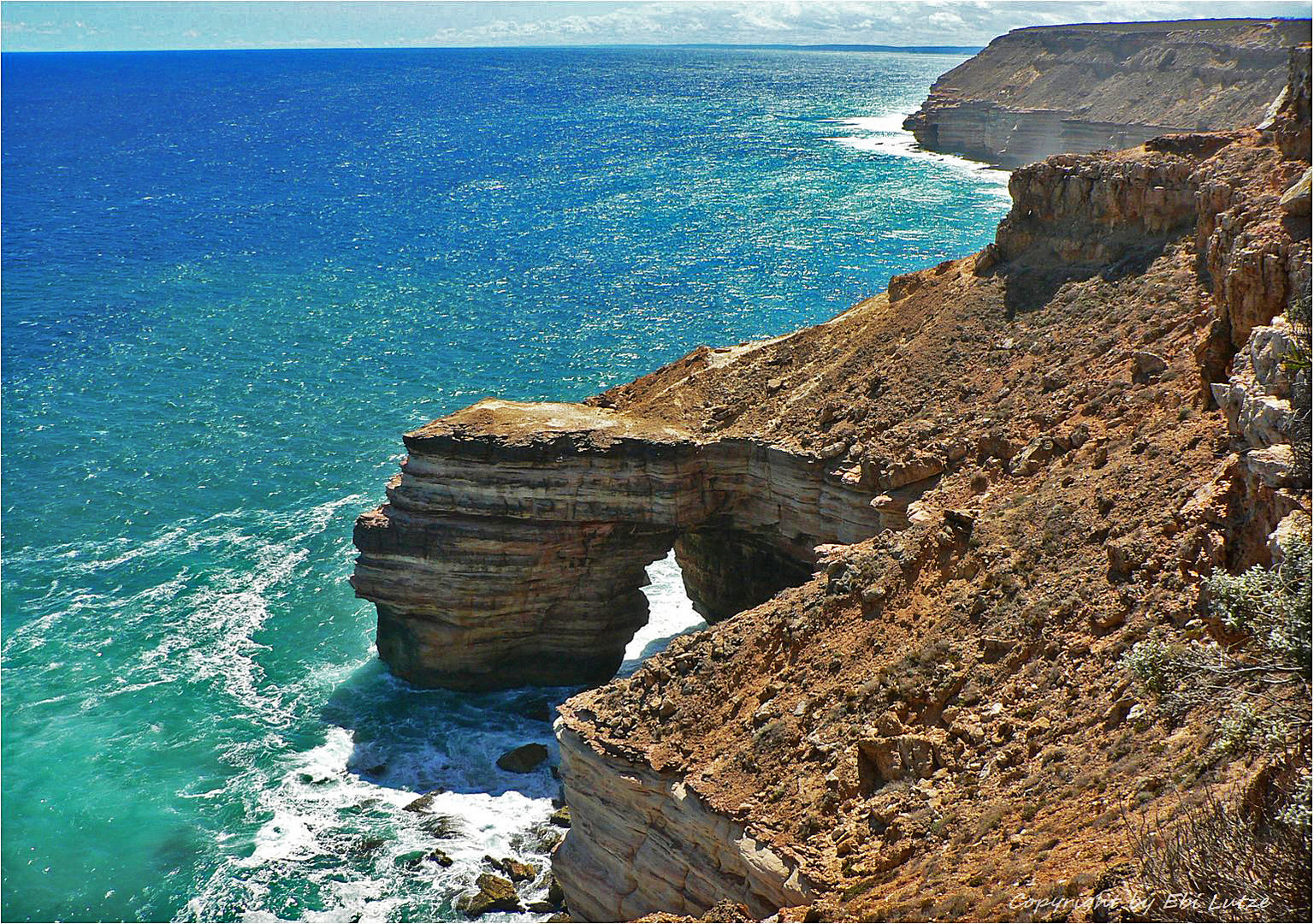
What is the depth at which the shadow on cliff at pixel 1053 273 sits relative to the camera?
35125mm

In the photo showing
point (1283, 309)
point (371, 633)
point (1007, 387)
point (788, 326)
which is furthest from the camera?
point (788, 326)

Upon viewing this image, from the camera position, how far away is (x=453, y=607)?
39062 millimetres

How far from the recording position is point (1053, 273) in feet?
123

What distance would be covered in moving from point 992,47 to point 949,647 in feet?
550

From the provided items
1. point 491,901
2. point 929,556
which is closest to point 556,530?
point 491,901

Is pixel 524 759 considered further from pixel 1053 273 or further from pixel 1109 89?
pixel 1109 89

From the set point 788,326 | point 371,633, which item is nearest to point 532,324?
point 788,326

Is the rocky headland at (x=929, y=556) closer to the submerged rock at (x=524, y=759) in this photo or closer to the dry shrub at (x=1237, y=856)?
the dry shrub at (x=1237, y=856)

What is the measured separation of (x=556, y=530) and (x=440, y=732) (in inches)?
293

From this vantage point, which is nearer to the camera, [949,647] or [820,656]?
[949,647]

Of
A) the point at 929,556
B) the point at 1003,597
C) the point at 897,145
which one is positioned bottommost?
the point at 929,556

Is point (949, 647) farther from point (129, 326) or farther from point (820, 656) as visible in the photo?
point (129, 326)

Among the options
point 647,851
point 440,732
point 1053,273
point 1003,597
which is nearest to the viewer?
point 1003,597

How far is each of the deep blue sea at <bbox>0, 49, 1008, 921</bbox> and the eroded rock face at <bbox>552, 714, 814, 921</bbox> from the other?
631cm
